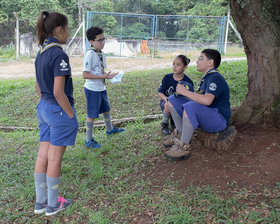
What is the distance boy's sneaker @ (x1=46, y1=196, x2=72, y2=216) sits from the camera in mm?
2887

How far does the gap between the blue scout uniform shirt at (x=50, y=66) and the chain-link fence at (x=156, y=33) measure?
12.8m

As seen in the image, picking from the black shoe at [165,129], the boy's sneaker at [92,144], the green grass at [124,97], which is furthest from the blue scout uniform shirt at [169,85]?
the green grass at [124,97]

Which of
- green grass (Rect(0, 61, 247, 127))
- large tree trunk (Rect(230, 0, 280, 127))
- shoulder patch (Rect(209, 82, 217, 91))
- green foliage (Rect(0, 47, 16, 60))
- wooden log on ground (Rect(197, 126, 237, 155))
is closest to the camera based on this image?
shoulder patch (Rect(209, 82, 217, 91))

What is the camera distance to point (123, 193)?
3111 mm


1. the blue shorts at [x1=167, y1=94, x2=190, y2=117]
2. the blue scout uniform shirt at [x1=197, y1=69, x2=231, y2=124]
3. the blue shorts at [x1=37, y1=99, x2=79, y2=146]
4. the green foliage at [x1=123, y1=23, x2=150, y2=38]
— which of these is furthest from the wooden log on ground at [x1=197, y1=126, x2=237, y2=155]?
the green foliage at [x1=123, y1=23, x2=150, y2=38]

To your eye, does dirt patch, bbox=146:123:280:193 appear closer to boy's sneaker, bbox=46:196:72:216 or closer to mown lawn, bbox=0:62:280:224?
mown lawn, bbox=0:62:280:224

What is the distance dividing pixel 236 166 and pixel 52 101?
1981mm

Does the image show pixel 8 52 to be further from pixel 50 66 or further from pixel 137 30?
pixel 50 66

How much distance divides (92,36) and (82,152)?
67.5 inches

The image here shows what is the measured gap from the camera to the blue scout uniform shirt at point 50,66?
2.58m

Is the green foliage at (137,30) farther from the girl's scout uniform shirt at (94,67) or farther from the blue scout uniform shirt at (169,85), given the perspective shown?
the blue scout uniform shirt at (169,85)

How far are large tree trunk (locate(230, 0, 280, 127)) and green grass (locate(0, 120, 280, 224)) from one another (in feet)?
3.70

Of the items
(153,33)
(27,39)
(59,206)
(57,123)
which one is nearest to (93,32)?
(57,123)

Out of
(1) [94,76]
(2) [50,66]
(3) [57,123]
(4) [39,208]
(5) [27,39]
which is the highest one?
(5) [27,39]
